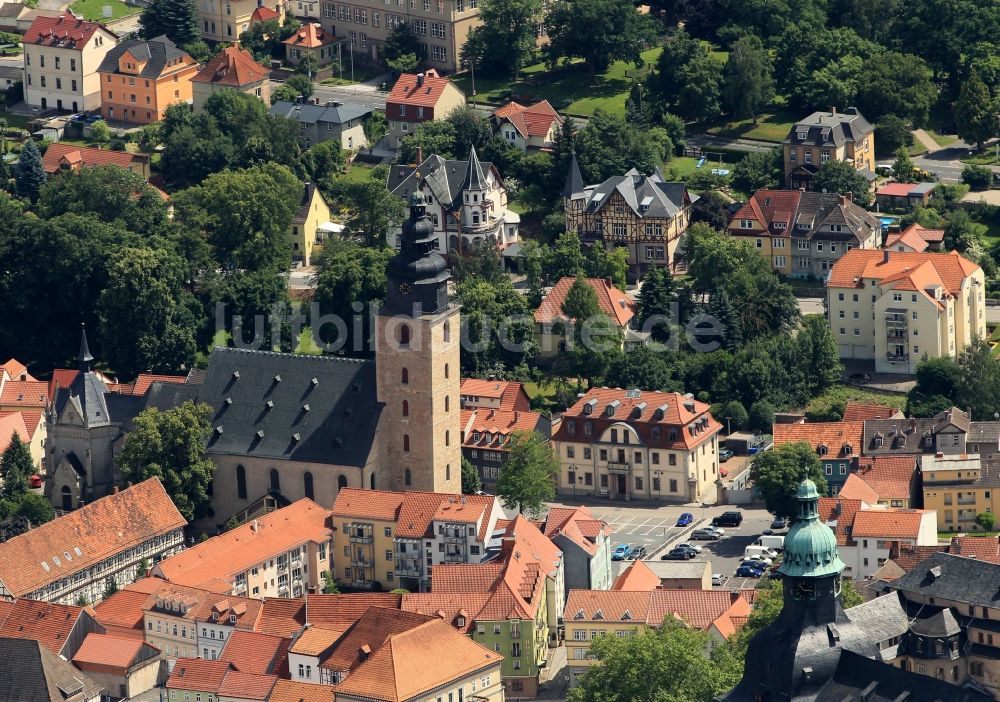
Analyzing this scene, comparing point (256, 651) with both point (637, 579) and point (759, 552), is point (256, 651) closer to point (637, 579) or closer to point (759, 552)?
point (637, 579)

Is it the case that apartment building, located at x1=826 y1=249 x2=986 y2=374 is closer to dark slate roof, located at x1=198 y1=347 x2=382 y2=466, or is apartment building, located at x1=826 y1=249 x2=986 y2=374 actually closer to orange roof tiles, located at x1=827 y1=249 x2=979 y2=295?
orange roof tiles, located at x1=827 y1=249 x2=979 y2=295

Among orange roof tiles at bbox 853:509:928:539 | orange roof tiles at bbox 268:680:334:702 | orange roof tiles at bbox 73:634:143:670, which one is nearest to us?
orange roof tiles at bbox 268:680:334:702

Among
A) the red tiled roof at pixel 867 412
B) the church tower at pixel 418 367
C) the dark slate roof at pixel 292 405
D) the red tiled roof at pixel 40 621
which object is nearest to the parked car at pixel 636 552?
the church tower at pixel 418 367

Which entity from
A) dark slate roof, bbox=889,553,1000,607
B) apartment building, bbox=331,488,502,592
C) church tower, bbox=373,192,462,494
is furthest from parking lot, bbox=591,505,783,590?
dark slate roof, bbox=889,553,1000,607

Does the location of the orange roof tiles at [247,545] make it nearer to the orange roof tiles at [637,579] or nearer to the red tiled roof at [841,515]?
the orange roof tiles at [637,579]

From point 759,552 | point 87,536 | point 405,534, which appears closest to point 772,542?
point 759,552

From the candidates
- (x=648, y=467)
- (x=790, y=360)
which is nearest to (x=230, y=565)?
(x=648, y=467)
